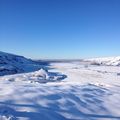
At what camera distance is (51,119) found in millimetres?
5977

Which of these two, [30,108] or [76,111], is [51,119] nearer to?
[30,108]

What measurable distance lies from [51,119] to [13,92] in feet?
7.63

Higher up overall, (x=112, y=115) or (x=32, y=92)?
(x=32, y=92)

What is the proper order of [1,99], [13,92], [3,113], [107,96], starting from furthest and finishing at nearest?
[107,96], [13,92], [1,99], [3,113]

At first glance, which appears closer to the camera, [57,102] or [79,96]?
[57,102]

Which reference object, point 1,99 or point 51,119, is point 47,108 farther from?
point 1,99

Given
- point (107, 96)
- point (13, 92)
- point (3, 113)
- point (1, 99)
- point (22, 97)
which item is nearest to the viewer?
point (3, 113)

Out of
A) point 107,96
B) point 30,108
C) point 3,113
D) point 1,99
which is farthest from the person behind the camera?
point 107,96

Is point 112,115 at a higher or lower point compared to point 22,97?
lower

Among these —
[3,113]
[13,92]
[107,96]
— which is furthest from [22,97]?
[107,96]

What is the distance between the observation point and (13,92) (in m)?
7.78

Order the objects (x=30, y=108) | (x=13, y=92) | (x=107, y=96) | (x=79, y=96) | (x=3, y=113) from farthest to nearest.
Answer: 1. (x=107, y=96)
2. (x=79, y=96)
3. (x=13, y=92)
4. (x=30, y=108)
5. (x=3, y=113)

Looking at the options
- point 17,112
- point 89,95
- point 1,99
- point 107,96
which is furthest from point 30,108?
point 107,96

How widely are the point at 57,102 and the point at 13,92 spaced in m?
1.60
